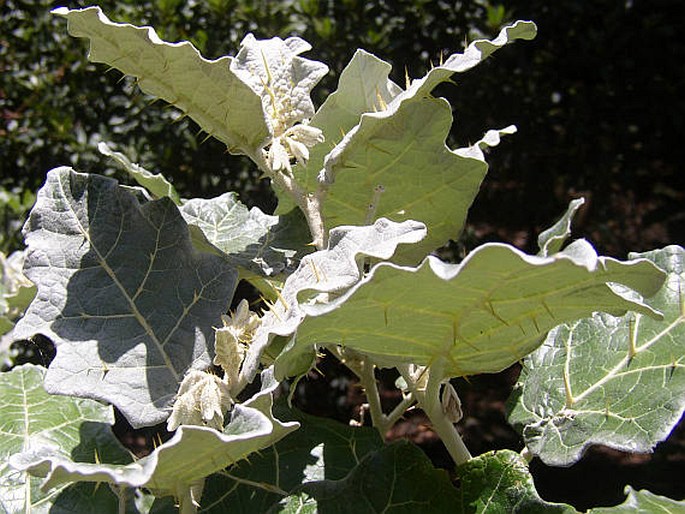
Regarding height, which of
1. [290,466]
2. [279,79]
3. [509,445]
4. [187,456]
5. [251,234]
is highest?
[279,79]

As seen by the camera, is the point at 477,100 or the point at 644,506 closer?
the point at 644,506

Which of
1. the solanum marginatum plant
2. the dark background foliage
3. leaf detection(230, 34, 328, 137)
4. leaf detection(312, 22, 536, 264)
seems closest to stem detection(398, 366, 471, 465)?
the solanum marginatum plant

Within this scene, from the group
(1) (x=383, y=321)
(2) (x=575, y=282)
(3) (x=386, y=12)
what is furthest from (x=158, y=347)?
(3) (x=386, y=12)

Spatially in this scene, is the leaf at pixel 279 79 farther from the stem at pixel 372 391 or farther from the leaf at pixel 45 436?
the leaf at pixel 45 436

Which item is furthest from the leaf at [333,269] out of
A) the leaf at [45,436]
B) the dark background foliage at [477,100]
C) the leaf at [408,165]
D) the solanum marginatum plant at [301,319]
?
the dark background foliage at [477,100]

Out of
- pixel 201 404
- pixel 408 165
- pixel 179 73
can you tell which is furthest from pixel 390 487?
pixel 179 73

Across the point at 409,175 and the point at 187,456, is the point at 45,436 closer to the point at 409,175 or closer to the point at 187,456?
the point at 187,456

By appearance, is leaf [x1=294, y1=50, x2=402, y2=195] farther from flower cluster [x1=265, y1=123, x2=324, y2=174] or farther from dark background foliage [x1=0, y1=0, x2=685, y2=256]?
dark background foliage [x1=0, y1=0, x2=685, y2=256]
